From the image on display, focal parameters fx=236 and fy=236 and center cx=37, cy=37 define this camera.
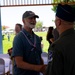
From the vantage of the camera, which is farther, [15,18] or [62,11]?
[15,18]

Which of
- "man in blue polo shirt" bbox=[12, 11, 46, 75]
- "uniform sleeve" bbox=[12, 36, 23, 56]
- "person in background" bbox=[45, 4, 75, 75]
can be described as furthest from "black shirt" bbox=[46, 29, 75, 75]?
"uniform sleeve" bbox=[12, 36, 23, 56]

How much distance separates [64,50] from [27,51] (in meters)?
0.89

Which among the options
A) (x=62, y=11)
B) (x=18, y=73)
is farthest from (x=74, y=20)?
(x=18, y=73)

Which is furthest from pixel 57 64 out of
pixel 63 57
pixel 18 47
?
pixel 18 47

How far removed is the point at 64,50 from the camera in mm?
1625

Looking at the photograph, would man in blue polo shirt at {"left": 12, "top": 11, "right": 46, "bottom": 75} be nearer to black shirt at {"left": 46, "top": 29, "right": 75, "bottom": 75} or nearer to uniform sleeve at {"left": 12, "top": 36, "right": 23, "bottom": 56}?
uniform sleeve at {"left": 12, "top": 36, "right": 23, "bottom": 56}

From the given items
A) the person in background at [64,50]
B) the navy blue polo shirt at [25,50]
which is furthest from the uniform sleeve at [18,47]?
the person in background at [64,50]

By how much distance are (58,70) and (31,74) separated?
3.09ft

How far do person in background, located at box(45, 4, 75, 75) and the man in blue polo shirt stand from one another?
66 cm

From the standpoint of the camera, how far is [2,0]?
761 cm

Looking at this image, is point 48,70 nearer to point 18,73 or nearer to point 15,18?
→ point 18,73

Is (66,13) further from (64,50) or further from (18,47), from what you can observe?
(18,47)

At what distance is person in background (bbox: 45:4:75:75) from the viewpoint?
5.30 ft

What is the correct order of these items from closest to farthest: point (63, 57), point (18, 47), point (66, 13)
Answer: point (63, 57) → point (66, 13) → point (18, 47)
